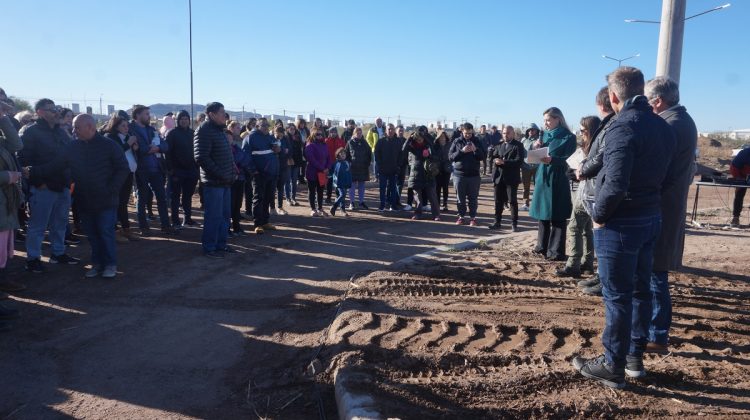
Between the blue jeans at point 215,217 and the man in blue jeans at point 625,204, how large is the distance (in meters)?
5.45

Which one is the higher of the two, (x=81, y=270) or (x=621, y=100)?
(x=621, y=100)

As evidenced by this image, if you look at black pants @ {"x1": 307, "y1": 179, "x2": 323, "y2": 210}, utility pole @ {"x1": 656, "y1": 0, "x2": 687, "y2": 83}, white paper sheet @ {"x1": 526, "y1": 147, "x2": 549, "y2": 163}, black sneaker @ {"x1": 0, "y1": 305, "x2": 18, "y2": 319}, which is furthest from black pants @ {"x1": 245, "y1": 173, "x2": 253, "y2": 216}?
utility pole @ {"x1": 656, "y1": 0, "x2": 687, "y2": 83}

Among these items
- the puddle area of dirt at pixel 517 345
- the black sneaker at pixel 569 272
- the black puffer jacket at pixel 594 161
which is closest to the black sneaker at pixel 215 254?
the puddle area of dirt at pixel 517 345

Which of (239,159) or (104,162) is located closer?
(104,162)

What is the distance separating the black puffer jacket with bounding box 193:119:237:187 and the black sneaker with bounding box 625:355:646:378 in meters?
5.66

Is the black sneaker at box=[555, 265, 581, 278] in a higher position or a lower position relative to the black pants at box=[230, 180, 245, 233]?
lower

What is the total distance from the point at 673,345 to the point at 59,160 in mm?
7104

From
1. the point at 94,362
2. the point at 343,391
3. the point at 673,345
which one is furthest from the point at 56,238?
the point at 673,345

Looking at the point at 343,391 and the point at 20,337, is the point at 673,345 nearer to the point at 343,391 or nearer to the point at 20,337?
the point at 343,391

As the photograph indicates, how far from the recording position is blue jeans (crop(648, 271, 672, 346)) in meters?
4.54

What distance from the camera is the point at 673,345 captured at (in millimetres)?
4762

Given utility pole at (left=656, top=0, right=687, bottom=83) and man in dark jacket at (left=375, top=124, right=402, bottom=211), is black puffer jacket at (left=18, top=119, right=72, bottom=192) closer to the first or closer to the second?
man in dark jacket at (left=375, top=124, right=402, bottom=211)

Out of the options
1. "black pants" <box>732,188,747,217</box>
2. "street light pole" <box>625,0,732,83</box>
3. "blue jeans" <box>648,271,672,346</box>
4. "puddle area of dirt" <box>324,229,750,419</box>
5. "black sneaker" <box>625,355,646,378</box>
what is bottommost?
"puddle area of dirt" <box>324,229,750,419</box>

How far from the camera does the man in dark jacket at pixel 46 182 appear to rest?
7.00 m
